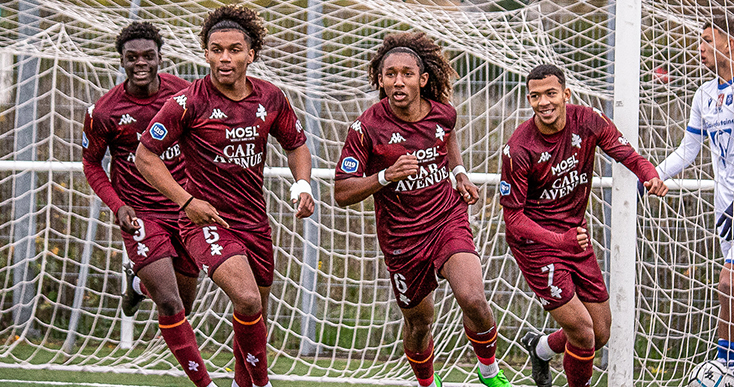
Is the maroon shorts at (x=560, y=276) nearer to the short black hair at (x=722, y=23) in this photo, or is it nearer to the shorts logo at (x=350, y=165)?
the shorts logo at (x=350, y=165)

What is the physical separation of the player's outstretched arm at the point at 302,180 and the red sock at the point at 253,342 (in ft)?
1.84

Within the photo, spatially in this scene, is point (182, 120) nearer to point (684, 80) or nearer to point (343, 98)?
point (343, 98)

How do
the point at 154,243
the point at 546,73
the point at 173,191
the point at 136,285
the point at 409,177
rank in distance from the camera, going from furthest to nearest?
the point at 136,285
the point at 154,243
the point at 546,73
the point at 409,177
the point at 173,191

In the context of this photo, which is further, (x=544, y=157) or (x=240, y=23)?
(x=544, y=157)

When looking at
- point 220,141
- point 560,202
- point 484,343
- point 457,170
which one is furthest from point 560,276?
point 220,141

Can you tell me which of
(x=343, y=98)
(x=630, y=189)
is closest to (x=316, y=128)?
(x=343, y=98)

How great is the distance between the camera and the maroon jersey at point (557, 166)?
4.28m

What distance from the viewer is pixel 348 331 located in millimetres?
6289

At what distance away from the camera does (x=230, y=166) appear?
4.02m

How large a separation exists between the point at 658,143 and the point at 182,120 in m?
3.50

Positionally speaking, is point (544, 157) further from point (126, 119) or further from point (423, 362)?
point (126, 119)

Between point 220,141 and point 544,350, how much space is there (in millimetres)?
2306

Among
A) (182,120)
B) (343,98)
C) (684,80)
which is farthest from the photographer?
(343,98)

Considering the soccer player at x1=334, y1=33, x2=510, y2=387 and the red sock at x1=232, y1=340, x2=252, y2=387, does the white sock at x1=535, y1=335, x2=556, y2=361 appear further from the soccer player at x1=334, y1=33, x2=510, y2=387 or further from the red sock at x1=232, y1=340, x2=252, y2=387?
the red sock at x1=232, y1=340, x2=252, y2=387
